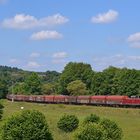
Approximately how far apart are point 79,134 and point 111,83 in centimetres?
11435

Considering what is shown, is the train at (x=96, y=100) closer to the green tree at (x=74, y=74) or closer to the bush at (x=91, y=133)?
the green tree at (x=74, y=74)

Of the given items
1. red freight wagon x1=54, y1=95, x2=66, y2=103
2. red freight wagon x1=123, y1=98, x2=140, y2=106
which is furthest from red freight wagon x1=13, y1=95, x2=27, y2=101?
red freight wagon x1=123, y1=98, x2=140, y2=106


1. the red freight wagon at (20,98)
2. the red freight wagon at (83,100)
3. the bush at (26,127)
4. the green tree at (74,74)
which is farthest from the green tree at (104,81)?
the bush at (26,127)

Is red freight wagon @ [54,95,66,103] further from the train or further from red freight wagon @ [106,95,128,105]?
red freight wagon @ [106,95,128,105]

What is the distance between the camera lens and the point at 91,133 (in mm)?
36875

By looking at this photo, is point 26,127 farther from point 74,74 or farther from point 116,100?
point 74,74

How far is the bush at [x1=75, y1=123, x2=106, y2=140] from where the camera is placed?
3662 centimetres

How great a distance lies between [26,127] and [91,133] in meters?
5.44

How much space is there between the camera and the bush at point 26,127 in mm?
38875

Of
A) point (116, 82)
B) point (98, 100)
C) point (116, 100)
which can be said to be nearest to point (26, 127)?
point (116, 100)

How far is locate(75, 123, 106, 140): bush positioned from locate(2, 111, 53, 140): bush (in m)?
3.45

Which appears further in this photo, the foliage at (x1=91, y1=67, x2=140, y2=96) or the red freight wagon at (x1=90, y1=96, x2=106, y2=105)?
the foliage at (x1=91, y1=67, x2=140, y2=96)

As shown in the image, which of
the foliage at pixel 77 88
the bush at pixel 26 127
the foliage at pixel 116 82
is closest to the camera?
the bush at pixel 26 127

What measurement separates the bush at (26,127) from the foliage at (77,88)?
375ft
